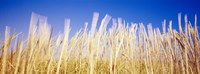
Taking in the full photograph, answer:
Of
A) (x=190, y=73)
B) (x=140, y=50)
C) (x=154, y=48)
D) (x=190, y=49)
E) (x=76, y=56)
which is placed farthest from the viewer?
(x=76, y=56)

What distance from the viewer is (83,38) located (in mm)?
3000

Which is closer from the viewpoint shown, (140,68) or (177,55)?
(177,55)

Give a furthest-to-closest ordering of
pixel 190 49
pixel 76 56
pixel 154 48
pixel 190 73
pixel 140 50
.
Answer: pixel 76 56 → pixel 140 50 → pixel 154 48 → pixel 190 73 → pixel 190 49

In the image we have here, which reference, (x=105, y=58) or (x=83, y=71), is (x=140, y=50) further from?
(x=83, y=71)

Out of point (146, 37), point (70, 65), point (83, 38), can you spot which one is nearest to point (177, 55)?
point (146, 37)

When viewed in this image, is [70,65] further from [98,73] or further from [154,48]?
[154,48]

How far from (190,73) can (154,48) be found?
1.41 feet

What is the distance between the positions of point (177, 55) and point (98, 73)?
754 millimetres

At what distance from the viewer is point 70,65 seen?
319cm

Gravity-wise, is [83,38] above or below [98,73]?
above

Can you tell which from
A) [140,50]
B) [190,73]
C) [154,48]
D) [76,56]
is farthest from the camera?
[76,56]

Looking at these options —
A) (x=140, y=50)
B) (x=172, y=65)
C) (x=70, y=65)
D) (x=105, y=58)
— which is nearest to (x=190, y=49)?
(x=172, y=65)

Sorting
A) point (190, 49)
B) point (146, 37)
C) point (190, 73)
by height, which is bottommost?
point (190, 73)

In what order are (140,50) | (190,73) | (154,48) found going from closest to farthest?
(190,73) → (154,48) → (140,50)
